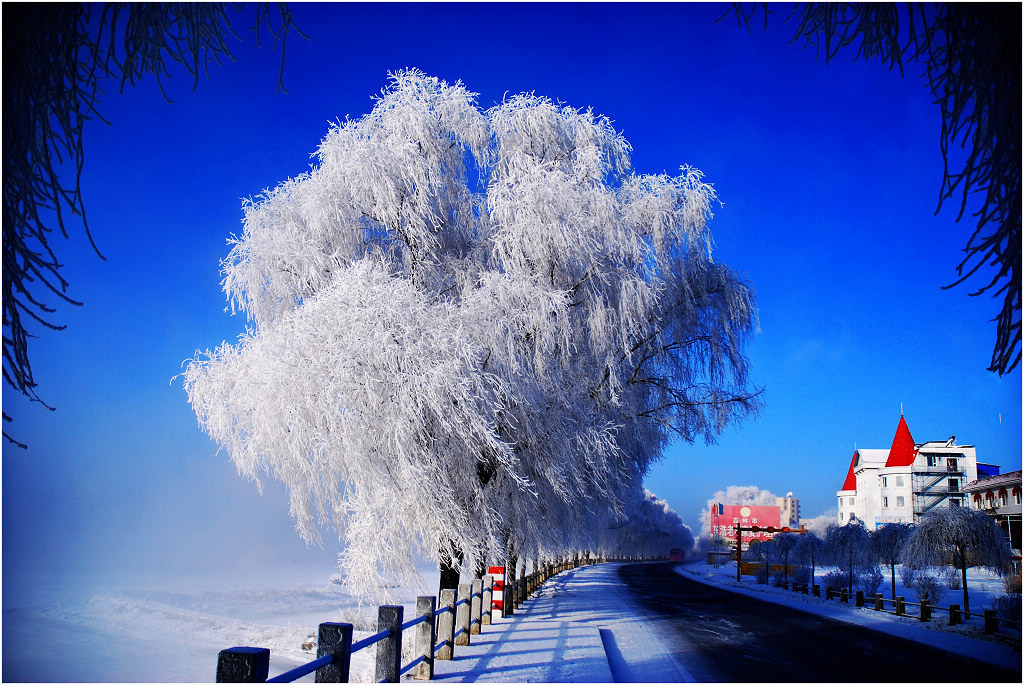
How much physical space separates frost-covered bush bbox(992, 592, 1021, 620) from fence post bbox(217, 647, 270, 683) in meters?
12.0

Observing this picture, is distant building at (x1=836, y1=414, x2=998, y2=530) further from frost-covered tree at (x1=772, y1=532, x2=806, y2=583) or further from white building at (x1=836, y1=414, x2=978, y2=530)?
frost-covered tree at (x1=772, y1=532, x2=806, y2=583)

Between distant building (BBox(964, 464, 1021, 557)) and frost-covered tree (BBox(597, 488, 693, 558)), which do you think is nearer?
distant building (BBox(964, 464, 1021, 557))

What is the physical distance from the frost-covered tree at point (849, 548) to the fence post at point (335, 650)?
2145 cm

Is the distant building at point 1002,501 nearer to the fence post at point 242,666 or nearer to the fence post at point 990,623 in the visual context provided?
the fence post at point 990,623

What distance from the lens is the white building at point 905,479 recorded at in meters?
22.3

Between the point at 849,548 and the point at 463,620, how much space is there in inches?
767

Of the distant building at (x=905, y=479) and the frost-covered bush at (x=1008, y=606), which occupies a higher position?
the distant building at (x=905, y=479)

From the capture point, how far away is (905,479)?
3559 centimetres

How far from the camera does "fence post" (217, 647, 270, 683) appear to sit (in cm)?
293

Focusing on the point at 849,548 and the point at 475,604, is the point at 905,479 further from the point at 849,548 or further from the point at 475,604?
the point at 475,604

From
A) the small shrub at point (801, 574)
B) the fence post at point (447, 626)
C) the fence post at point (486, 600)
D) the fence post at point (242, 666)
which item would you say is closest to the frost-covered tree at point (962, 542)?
the fence post at point (486, 600)

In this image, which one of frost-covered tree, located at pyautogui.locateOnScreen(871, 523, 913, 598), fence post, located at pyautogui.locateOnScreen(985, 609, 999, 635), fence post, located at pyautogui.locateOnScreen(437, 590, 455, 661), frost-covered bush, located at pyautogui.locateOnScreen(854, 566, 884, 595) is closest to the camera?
fence post, located at pyautogui.locateOnScreen(437, 590, 455, 661)

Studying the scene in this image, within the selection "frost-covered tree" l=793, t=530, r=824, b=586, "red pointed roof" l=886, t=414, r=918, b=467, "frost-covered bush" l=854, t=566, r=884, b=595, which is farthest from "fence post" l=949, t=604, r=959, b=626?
"red pointed roof" l=886, t=414, r=918, b=467

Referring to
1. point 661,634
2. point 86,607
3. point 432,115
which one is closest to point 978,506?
point 661,634
